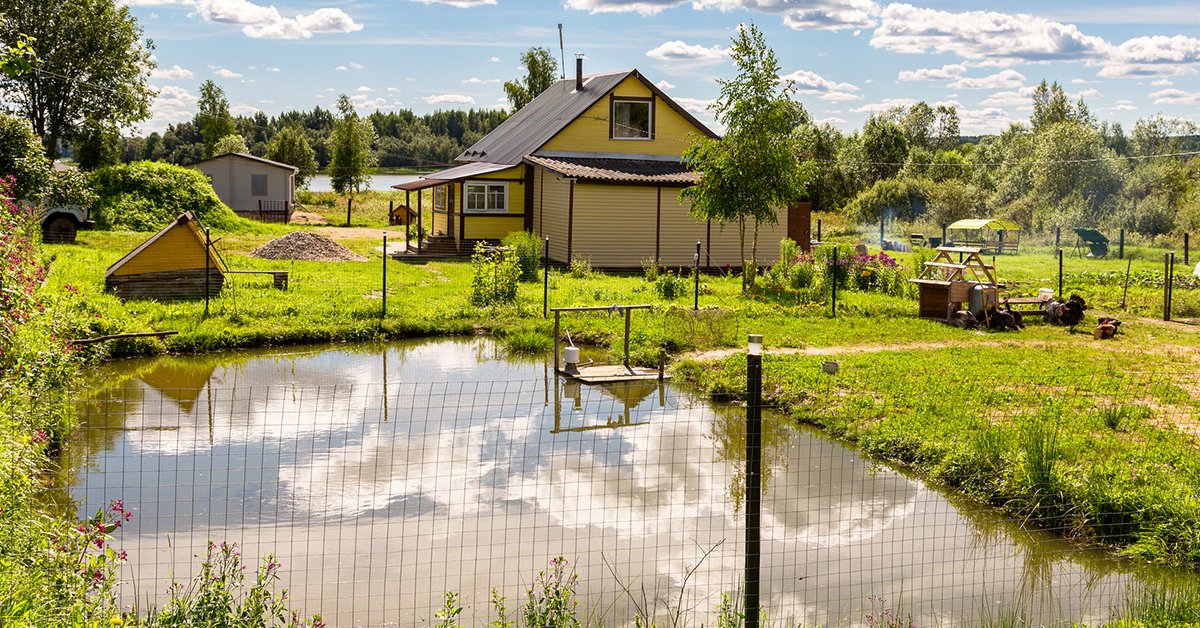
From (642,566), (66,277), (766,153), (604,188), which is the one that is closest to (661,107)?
(604,188)

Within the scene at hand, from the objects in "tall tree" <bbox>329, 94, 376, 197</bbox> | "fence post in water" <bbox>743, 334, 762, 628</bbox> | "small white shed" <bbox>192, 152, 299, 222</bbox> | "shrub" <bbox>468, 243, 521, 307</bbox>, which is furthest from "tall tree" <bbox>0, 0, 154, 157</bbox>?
"fence post in water" <bbox>743, 334, 762, 628</bbox>

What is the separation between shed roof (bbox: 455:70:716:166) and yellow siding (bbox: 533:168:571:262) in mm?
1161

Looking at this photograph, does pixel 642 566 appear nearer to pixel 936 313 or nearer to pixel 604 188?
pixel 936 313

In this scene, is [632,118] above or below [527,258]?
above

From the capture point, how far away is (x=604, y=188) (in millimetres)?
32875

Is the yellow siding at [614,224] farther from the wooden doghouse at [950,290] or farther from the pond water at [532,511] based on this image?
the pond water at [532,511]

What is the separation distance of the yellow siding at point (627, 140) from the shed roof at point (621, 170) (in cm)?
55

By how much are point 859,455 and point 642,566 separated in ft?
14.4

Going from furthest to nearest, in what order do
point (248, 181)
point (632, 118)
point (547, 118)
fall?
→ point (248, 181), point (547, 118), point (632, 118)

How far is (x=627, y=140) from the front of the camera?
3616cm

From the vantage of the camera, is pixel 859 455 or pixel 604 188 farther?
pixel 604 188

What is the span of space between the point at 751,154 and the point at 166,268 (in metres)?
12.9

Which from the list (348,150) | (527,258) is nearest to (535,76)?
(348,150)

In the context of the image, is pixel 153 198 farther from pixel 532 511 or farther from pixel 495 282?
pixel 532 511
